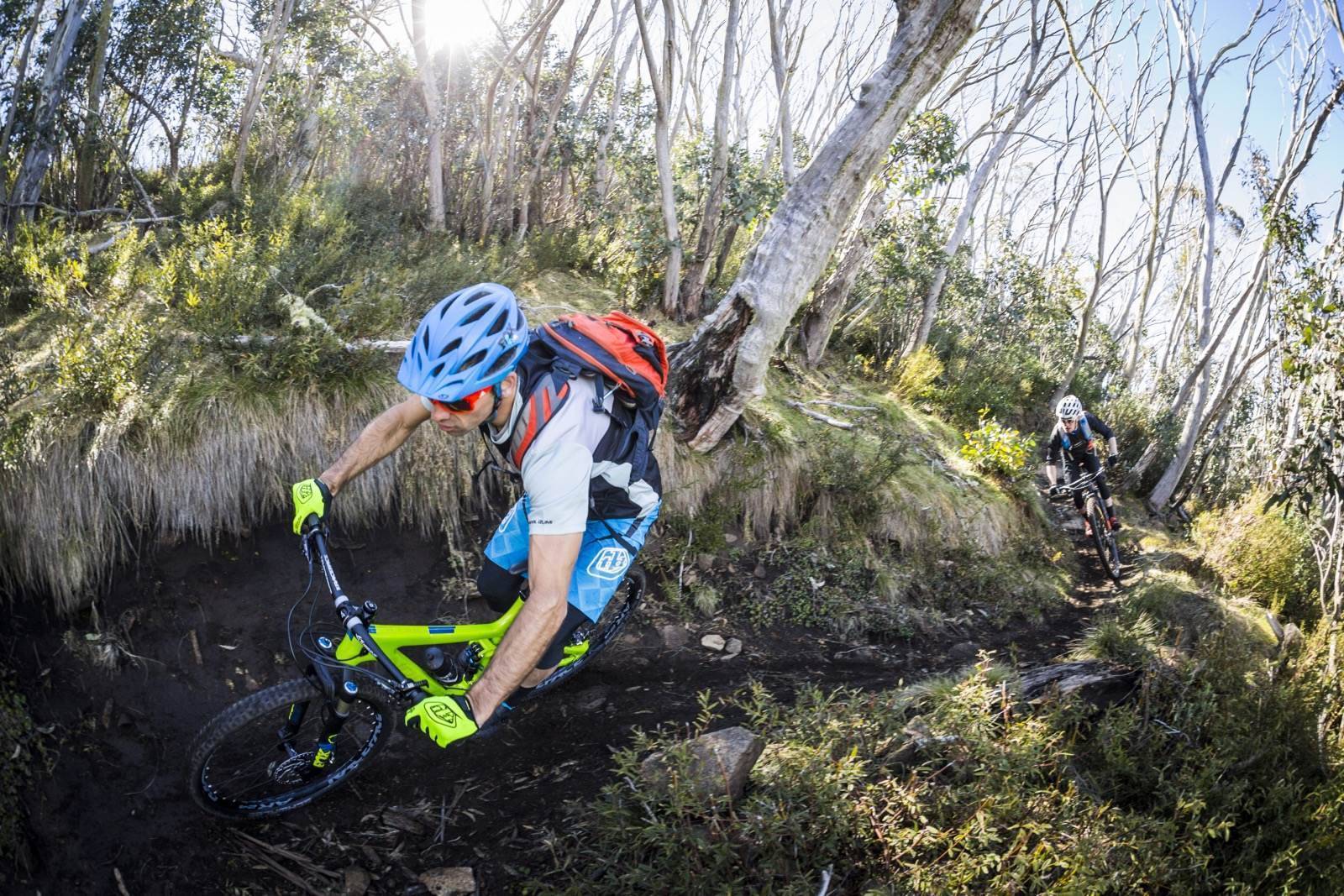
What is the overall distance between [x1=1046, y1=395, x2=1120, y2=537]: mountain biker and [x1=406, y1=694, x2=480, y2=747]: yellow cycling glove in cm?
951

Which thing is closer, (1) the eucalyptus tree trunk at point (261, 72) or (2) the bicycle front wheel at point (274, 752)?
(2) the bicycle front wheel at point (274, 752)

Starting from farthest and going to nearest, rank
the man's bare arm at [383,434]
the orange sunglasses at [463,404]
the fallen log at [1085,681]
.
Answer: the fallen log at [1085,681], the man's bare arm at [383,434], the orange sunglasses at [463,404]

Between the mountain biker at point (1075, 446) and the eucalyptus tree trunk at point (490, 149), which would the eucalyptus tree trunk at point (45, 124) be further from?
the mountain biker at point (1075, 446)

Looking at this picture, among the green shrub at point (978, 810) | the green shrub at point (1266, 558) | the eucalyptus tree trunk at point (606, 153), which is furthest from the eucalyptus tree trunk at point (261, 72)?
the green shrub at point (1266, 558)

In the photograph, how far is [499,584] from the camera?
174 inches

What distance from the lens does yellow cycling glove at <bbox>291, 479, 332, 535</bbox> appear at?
146 inches

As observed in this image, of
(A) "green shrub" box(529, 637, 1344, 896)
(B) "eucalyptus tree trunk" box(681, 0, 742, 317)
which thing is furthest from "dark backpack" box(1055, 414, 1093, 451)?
(A) "green shrub" box(529, 637, 1344, 896)

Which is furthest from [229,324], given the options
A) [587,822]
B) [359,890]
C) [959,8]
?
[959,8]

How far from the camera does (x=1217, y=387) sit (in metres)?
15.2

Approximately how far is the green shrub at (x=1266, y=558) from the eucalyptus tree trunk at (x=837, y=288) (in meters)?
5.91

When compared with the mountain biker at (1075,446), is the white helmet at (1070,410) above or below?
above

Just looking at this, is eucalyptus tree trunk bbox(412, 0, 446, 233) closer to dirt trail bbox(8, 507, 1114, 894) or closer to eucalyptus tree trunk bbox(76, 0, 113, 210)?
eucalyptus tree trunk bbox(76, 0, 113, 210)

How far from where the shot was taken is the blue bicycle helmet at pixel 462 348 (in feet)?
10.6

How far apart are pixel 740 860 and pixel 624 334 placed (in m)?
2.50
